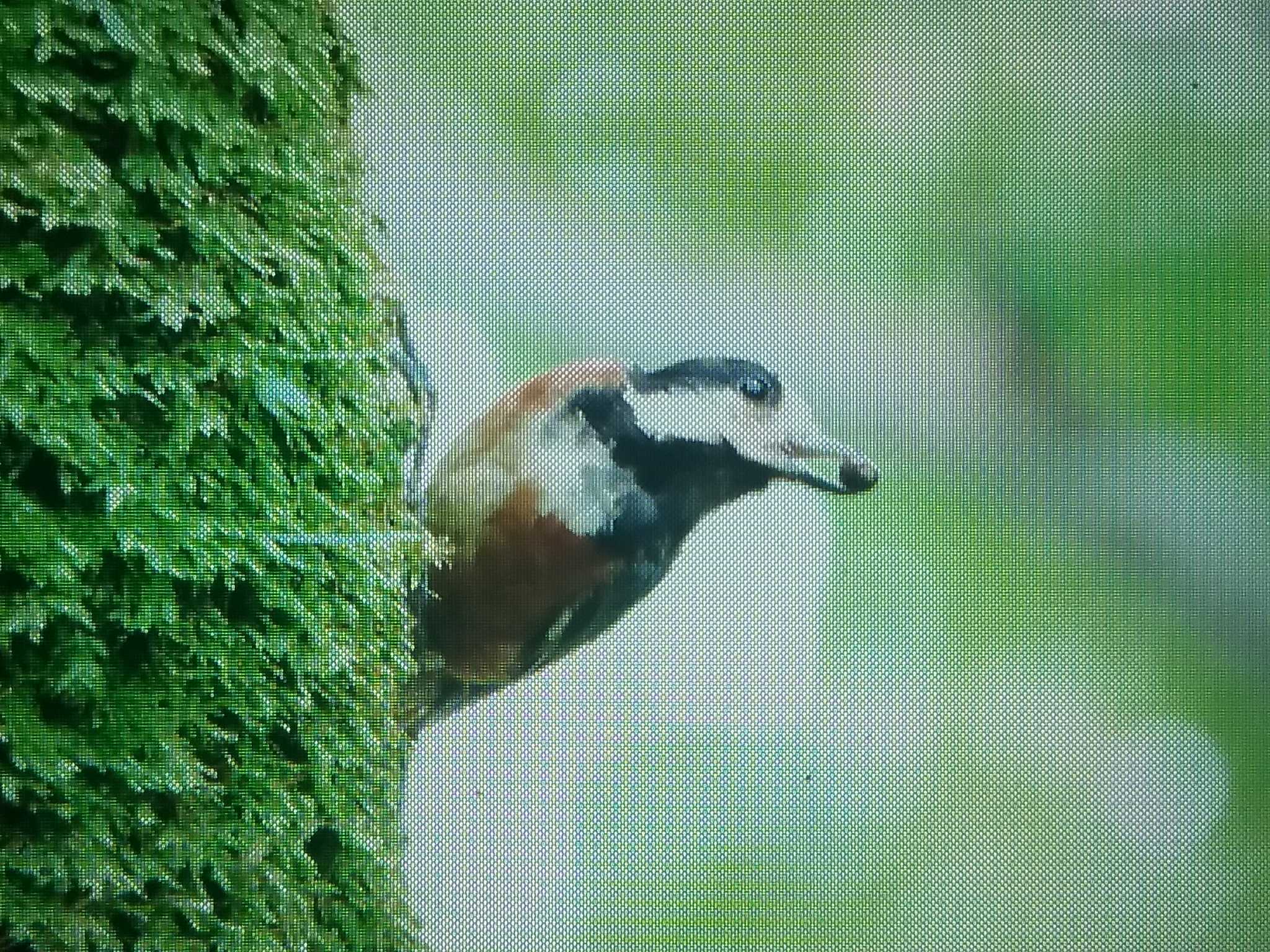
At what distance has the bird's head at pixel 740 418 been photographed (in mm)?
1180

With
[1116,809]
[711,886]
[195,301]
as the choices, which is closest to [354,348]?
[195,301]

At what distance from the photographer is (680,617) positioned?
46.4 inches

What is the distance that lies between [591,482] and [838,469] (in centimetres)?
24

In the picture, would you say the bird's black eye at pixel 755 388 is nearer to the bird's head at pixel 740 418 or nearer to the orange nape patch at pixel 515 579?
the bird's head at pixel 740 418

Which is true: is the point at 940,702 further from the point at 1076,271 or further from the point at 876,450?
the point at 1076,271

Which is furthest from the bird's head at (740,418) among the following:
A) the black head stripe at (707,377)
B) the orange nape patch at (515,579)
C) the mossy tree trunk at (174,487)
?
the mossy tree trunk at (174,487)

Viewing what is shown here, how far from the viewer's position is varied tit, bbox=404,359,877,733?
118 centimetres

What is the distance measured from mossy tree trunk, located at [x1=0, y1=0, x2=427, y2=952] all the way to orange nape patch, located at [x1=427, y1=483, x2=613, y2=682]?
0.29 ft

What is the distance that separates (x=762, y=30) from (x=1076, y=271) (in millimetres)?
386

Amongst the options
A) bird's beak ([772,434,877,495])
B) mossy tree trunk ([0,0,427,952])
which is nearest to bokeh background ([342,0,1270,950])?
bird's beak ([772,434,877,495])

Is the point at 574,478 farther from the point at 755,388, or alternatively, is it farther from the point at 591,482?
the point at 755,388

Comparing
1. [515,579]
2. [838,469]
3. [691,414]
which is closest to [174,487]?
[515,579]

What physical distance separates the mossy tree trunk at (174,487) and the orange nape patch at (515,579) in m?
0.09

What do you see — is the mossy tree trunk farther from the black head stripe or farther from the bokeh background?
the black head stripe
